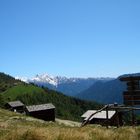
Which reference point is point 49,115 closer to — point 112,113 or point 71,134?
point 112,113

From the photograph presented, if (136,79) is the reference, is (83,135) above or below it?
below

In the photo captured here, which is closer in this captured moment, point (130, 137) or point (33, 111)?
point (130, 137)

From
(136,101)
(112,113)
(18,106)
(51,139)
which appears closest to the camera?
(51,139)

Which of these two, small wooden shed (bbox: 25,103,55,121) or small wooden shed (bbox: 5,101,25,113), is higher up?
small wooden shed (bbox: 5,101,25,113)

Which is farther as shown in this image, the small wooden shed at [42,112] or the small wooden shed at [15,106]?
the small wooden shed at [15,106]

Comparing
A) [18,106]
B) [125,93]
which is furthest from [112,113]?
[125,93]

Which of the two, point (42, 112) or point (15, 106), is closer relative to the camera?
point (42, 112)

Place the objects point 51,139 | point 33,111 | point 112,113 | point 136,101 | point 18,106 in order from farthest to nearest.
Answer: point 18,106 < point 33,111 < point 112,113 < point 136,101 < point 51,139

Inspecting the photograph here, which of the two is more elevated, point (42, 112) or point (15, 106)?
point (15, 106)

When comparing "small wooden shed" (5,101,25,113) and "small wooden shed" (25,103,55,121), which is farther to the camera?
"small wooden shed" (5,101,25,113)

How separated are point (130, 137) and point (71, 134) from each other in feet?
7.18

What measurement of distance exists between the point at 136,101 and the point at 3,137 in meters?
6.17

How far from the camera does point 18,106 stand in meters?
152

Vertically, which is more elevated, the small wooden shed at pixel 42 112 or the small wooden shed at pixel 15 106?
the small wooden shed at pixel 15 106
